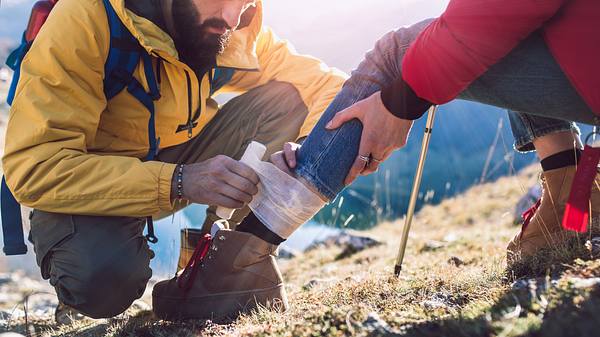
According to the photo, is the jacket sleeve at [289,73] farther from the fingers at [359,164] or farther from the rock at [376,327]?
the rock at [376,327]

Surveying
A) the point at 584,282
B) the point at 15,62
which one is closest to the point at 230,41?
the point at 15,62

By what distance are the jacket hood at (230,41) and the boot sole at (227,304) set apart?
1.51 meters

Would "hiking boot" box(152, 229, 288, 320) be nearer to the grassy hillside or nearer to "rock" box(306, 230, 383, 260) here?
the grassy hillside

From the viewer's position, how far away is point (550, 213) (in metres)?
3.24

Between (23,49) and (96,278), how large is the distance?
150cm

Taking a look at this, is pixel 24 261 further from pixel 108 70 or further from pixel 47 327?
pixel 108 70

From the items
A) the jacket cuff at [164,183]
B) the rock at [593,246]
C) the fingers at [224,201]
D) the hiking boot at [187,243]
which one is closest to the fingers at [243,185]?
the fingers at [224,201]

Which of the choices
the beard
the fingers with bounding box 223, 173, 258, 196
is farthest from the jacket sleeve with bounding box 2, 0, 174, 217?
the beard

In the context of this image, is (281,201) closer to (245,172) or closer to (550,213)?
(245,172)

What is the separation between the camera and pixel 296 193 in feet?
9.19

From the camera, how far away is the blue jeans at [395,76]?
2.46 m

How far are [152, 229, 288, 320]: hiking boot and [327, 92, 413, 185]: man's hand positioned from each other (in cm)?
76

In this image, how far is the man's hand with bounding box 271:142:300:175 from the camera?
2.83 meters

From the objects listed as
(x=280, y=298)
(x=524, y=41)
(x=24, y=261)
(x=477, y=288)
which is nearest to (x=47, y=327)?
(x=280, y=298)
